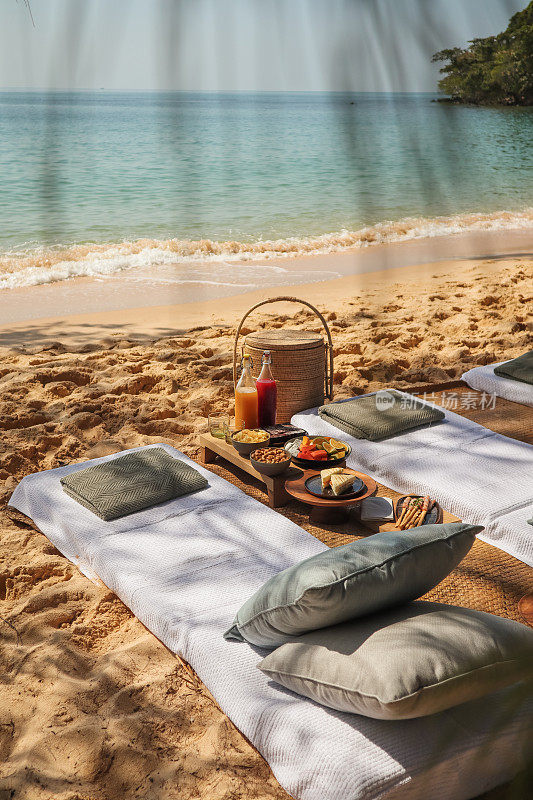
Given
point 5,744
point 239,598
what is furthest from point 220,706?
point 5,744

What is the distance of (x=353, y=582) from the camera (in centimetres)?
134

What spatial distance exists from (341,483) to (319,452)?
0.91 ft

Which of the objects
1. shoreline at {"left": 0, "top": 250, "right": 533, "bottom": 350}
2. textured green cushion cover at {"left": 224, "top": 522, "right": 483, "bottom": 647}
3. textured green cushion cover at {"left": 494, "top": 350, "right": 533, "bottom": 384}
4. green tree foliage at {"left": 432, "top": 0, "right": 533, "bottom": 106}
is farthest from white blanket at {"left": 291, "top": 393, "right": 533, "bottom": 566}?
green tree foliage at {"left": 432, "top": 0, "right": 533, "bottom": 106}

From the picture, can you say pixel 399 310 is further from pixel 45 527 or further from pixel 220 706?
pixel 220 706

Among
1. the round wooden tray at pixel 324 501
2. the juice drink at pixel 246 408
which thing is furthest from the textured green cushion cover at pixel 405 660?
the juice drink at pixel 246 408

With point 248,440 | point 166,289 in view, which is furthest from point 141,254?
point 248,440

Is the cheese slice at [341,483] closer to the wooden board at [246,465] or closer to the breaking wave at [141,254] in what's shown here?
the wooden board at [246,465]

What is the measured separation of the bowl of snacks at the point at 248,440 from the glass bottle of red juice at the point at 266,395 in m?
0.14

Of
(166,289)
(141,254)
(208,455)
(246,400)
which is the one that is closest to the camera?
(246,400)

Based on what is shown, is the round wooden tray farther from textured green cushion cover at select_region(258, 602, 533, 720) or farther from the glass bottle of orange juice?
textured green cushion cover at select_region(258, 602, 533, 720)

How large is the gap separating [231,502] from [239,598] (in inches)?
21.5

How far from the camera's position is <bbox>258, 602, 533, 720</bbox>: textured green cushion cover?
1155 millimetres

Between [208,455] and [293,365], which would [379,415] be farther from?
[208,455]

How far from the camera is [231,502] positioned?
231 centimetres
